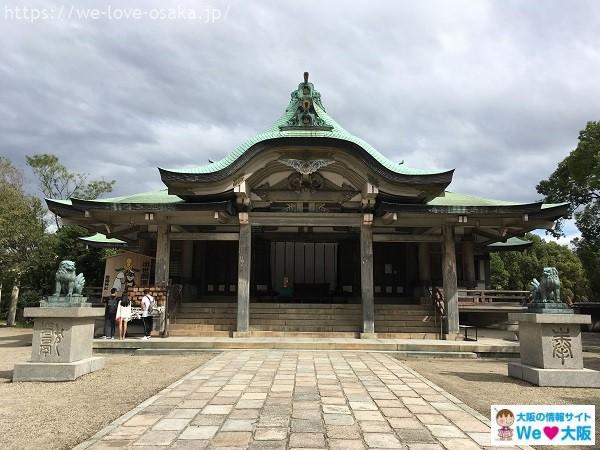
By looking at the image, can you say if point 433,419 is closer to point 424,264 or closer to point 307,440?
point 307,440

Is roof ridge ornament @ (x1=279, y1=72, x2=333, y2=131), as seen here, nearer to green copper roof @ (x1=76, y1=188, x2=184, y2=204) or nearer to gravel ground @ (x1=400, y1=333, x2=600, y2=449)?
green copper roof @ (x1=76, y1=188, x2=184, y2=204)

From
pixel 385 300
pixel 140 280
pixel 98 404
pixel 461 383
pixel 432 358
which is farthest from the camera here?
pixel 385 300

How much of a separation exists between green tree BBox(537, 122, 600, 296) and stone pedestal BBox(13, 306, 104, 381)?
2233 centimetres

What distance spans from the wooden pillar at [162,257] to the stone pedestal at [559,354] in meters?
10.1

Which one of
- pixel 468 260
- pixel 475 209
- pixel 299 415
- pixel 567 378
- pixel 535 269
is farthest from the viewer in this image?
pixel 535 269

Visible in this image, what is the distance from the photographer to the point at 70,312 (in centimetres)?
782

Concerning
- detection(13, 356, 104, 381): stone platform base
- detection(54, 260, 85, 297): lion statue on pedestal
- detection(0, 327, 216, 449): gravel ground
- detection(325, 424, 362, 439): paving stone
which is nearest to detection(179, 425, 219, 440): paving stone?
detection(0, 327, 216, 449): gravel ground

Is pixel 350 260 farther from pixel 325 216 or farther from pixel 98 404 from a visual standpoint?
pixel 98 404

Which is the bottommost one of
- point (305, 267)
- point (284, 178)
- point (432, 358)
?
point (432, 358)

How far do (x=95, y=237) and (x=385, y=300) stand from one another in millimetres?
14507

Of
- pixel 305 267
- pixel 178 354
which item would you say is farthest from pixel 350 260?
pixel 178 354

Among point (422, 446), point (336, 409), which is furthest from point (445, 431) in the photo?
point (336, 409)

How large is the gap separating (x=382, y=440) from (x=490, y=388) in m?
3.81

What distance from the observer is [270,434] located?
172 inches
